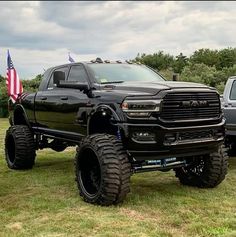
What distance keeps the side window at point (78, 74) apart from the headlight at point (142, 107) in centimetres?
156

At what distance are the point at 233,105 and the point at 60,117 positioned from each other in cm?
Result: 344

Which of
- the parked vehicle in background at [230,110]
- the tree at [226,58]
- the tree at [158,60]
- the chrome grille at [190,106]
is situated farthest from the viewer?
the tree at [158,60]

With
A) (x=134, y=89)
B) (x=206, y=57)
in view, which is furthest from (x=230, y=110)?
(x=206, y=57)

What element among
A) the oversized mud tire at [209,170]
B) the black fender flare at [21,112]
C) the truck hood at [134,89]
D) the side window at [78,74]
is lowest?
the oversized mud tire at [209,170]

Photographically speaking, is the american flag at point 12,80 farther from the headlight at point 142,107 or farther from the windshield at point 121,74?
the headlight at point 142,107

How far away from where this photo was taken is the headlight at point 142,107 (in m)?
6.14

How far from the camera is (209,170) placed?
7.34 m

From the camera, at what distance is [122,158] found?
6230mm

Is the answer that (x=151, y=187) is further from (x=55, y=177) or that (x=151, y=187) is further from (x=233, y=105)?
(x=233, y=105)

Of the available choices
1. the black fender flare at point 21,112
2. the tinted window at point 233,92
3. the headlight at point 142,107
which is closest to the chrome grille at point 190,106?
the headlight at point 142,107

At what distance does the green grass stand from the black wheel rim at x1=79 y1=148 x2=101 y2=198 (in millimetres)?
220

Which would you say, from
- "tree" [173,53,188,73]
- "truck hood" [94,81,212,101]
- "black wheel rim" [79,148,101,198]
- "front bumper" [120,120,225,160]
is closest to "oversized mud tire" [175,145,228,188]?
"front bumper" [120,120,225,160]

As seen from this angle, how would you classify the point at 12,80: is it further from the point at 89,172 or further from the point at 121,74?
the point at 89,172

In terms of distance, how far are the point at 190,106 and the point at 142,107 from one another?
0.71 meters
